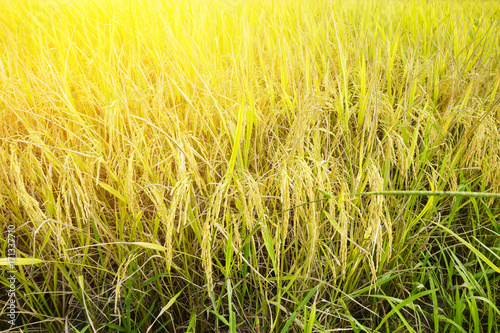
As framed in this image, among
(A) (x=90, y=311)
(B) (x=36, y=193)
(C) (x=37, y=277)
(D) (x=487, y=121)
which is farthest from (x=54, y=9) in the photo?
(D) (x=487, y=121)

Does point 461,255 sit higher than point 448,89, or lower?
lower

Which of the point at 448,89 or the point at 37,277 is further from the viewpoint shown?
the point at 448,89

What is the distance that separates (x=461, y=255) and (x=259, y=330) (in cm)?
68

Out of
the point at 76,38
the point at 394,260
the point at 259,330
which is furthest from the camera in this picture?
the point at 76,38

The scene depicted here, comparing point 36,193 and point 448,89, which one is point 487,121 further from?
point 36,193

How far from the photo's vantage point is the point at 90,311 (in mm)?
810

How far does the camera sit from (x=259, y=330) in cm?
76

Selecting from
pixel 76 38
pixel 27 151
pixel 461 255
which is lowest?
pixel 461 255

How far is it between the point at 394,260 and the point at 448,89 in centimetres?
89

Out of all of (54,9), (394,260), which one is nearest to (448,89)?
(394,260)

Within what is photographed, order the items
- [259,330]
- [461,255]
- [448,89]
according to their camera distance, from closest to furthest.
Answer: [259,330], [461,255], [448,89]

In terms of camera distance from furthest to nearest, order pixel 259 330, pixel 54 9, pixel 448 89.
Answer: pixel 54 9 < pixel 448 89 < pixel 259 330

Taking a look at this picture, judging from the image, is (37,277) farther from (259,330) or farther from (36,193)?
(259,330)

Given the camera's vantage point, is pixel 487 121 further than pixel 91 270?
Yes
